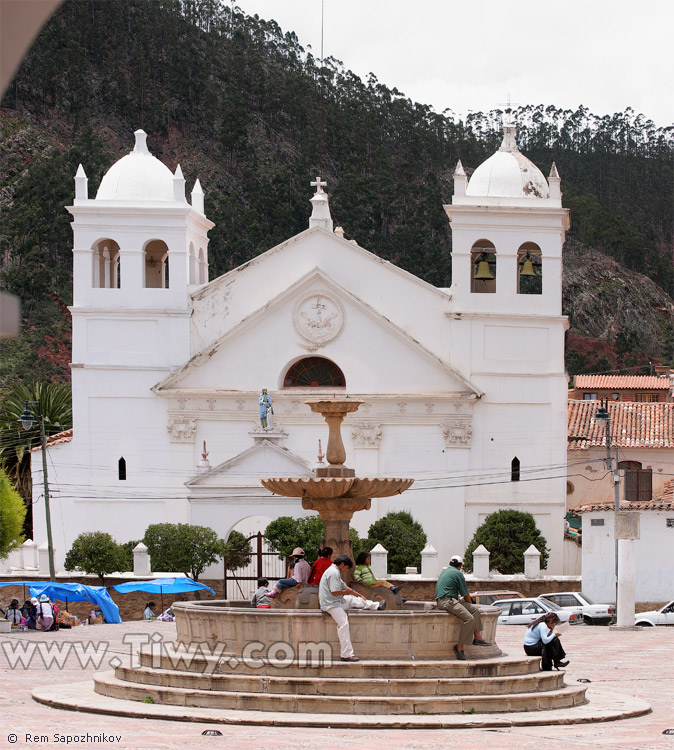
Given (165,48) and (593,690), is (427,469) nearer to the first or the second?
(593,690)

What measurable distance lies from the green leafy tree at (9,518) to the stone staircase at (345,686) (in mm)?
21544

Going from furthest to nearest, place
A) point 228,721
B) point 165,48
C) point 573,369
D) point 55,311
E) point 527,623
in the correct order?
point 165,48, point 573,369, point 55,311, point 527,623, point 228,721

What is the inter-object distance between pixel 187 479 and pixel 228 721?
27260 millimetres

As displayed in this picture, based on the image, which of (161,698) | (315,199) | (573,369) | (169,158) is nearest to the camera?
(161,698)

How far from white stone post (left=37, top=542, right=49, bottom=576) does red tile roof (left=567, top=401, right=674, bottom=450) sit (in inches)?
690

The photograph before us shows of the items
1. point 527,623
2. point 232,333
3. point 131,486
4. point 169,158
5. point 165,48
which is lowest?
point 527,623

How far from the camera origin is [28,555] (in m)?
38.1

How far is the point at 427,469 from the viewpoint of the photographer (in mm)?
40438

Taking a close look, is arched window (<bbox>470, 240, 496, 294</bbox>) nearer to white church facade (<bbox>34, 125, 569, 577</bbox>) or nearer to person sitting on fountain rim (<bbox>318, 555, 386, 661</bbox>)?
white church facade (<bbox>34, 125, 569, 577</bbox>)

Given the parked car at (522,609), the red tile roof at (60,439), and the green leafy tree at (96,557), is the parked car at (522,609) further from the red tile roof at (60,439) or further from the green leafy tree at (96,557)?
the red tile roof at (60,439)

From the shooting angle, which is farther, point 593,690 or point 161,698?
point 593,690

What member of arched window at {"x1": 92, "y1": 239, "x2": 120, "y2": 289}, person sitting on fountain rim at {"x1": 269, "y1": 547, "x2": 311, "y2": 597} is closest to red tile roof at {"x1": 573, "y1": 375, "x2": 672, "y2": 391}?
arched window at {"x1": 92, "y1": 239, "x2": 120, "y2": 289}

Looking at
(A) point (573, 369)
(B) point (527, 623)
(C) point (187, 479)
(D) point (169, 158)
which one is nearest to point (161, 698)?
(B) point (527, 623)

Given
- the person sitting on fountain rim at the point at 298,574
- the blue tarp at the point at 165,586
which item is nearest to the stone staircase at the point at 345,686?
the person sitting on fountain rim at the point at 298,574
